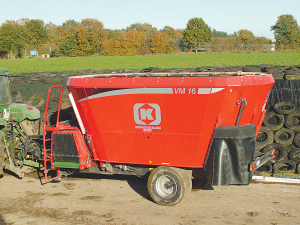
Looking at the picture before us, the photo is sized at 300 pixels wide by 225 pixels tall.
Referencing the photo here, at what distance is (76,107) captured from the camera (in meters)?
6.61

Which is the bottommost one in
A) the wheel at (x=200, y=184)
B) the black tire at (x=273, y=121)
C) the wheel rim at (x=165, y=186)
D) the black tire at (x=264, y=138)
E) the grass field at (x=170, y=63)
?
the wheel at (x=200, y=184)

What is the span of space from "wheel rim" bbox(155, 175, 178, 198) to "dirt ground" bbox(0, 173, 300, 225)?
0.26 meters

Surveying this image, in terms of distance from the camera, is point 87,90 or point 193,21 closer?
point 87,90

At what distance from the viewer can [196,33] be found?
315 ft

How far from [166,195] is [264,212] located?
182cm

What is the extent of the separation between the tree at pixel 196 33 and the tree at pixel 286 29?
65.4ft

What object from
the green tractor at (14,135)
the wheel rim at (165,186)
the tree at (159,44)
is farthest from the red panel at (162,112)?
the tree at (159,44)

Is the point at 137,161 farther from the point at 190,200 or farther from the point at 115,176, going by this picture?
the point at 115,176

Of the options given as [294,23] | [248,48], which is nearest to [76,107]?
[248,48]

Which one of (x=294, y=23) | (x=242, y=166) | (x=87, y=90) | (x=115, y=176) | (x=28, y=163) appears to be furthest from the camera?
(x=294, y=23)

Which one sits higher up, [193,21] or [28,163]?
[193,21]

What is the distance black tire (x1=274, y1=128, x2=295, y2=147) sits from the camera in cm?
873

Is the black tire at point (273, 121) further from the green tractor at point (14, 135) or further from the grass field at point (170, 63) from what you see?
the grass field at point (170, 63)

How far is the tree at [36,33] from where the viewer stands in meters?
104
